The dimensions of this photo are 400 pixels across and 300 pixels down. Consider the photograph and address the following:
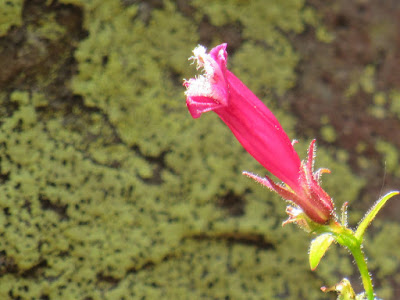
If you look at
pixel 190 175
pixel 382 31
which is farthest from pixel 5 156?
pixel 382 31

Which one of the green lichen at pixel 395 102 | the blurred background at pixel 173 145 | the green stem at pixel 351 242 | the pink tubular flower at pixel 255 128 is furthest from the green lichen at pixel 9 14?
the green lichen at pixel 395 102

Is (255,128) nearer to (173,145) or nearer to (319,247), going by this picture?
(319,247)

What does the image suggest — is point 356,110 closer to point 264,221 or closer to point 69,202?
point 264,221

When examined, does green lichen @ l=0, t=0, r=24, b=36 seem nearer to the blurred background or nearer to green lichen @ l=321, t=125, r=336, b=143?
the blurred background

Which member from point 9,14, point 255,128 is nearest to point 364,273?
point 255,128

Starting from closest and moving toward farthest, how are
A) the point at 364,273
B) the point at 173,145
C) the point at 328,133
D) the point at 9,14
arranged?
1. the point at 364,273
2. the point at 9,14
3. the point at 173,145
4. the point at 328,133

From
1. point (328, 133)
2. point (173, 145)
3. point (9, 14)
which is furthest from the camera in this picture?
point (328, 133)
